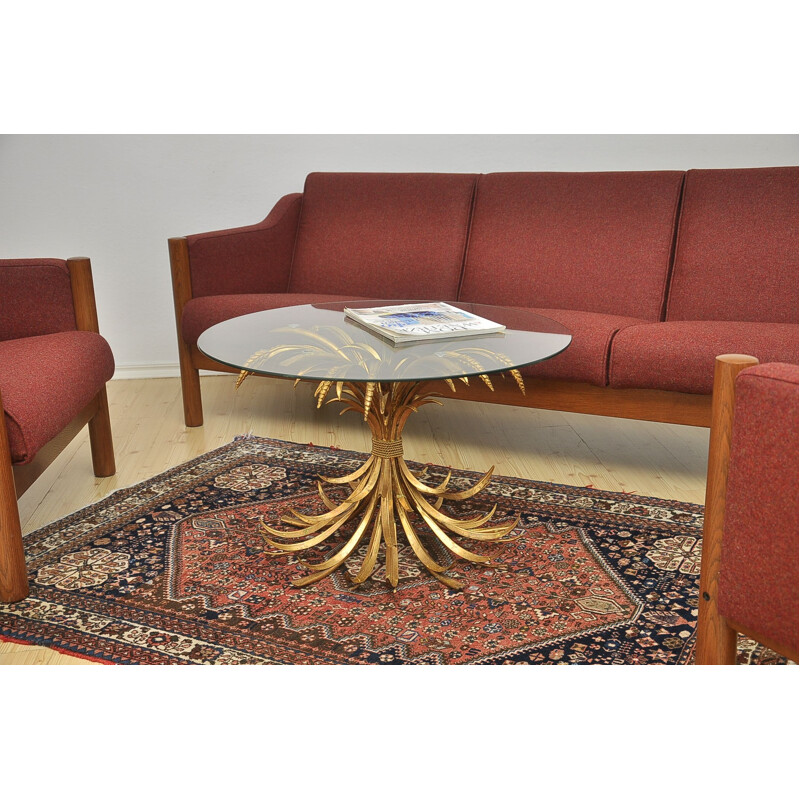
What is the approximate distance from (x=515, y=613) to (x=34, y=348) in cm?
156

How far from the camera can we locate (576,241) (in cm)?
321

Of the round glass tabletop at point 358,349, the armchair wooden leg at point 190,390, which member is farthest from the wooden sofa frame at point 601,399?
the armchair wooden leg at point 190,390

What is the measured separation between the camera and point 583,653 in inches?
68.2

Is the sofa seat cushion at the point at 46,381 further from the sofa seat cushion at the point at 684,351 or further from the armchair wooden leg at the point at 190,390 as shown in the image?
the sofa seat cushion at the point at 684,351

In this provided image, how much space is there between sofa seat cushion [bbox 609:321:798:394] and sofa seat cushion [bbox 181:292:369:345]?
1.05 m

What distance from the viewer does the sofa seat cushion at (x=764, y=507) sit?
1.12 meters

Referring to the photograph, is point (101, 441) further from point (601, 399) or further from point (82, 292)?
point (601, 399)

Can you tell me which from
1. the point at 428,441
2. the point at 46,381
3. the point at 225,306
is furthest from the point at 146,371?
the point at 46,381

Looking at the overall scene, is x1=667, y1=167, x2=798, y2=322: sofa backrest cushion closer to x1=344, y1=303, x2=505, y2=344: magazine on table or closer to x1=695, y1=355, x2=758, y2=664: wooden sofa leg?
x1=344, y1=303, x2=505, y2=344: magazine on table

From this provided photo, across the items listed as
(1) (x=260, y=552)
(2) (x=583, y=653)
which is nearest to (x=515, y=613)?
(2) (x=583, y=653)

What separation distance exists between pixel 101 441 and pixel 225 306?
709mm

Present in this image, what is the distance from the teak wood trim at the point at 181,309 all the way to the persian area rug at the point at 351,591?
74 centimetres
